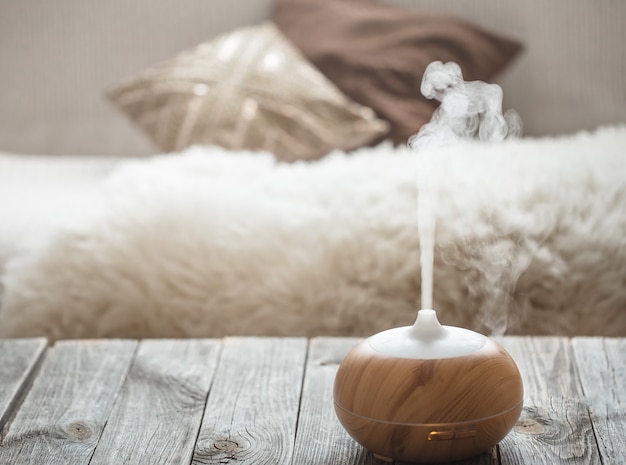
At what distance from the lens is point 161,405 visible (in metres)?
0.86

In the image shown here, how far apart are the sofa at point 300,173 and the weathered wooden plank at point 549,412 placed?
173 mm

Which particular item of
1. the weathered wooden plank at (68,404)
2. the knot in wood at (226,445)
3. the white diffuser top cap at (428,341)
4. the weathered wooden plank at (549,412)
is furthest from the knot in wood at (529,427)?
the weathered wooden plank at (68,404)

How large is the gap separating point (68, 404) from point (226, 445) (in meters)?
0.19

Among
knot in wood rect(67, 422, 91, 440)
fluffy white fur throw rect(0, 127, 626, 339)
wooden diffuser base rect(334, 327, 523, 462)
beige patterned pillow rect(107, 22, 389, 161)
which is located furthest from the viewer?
beige patterned pillow rect(107, 22, 389, 161)

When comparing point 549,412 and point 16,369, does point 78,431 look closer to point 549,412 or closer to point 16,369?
point 16,369

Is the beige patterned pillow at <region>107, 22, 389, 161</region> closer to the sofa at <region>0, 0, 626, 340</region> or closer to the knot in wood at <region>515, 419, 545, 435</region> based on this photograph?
the sofa at <region>0, 0, 626, 340</region>

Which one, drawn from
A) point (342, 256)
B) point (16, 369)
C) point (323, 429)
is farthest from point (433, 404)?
point (342, 256)

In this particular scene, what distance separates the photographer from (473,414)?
69 cm

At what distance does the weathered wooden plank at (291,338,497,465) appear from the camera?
0.73 metres

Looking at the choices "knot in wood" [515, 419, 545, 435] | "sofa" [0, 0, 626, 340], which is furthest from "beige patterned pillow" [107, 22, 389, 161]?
"knot in wood" [515, 419, 545, 435]

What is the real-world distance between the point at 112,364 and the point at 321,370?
0.74ft

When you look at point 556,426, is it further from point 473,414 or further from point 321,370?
point 321,370

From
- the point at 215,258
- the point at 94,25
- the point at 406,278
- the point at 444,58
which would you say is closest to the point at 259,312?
the point at 215,258

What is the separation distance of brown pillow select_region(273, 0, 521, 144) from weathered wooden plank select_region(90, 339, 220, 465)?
0.92 meters
